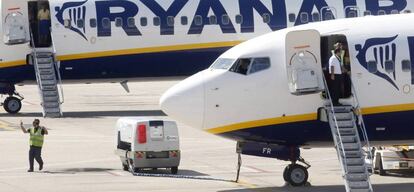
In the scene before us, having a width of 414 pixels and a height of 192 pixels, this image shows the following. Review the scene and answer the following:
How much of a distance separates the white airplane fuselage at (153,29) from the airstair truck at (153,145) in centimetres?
1595

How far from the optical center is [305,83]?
106 feet

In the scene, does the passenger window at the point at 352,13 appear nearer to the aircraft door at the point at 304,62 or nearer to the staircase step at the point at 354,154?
the aircraft door at the point at 304,62

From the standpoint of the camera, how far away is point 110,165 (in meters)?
39.4

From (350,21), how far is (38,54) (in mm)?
21619

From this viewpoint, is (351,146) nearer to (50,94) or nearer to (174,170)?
(174,170)

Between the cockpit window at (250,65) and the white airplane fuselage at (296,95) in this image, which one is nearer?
the white airplane fuselage at (296,95)

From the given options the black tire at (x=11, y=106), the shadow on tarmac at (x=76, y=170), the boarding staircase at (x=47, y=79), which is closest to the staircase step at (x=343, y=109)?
the shadow on tarmac at (x=76, y=170)

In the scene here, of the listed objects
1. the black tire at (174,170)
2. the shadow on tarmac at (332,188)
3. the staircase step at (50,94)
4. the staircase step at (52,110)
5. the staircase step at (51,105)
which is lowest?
the shadow on tarmac at (332,188)

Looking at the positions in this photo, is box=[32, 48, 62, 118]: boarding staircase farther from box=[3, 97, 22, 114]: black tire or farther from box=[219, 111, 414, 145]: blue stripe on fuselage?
box=[219, 111, 414, 145]: blue stripe on fuselage

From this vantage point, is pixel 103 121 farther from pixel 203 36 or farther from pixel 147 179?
pixel 147 179

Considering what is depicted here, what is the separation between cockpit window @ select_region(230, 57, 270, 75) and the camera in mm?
33188

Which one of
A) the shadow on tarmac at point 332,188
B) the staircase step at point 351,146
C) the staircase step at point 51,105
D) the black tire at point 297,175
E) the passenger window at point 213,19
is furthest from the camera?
the passenger window at point 213,19

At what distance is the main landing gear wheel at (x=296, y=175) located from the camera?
112 feet

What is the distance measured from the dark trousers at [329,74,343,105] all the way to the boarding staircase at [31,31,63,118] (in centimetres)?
2175
